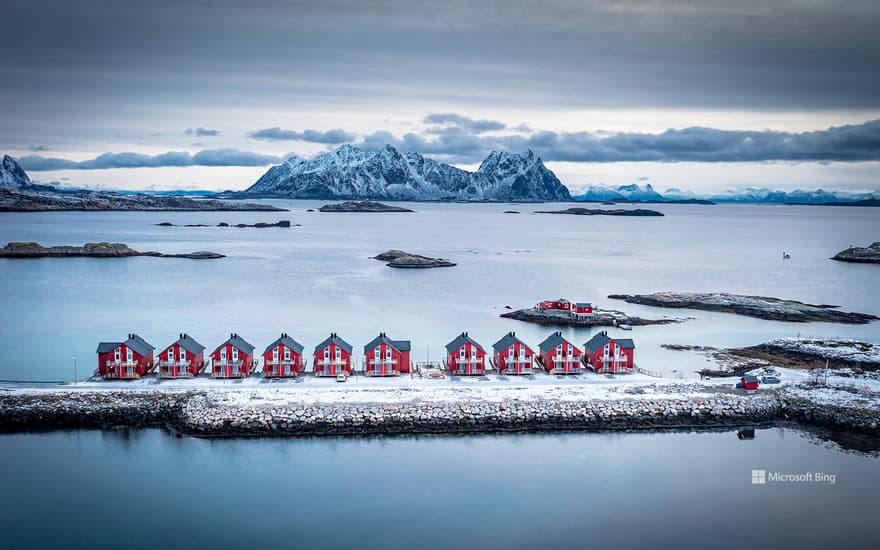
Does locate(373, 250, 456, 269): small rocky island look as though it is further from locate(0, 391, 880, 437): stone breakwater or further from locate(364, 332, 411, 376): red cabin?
locate(0, 391, 880, 437): stone breakwater

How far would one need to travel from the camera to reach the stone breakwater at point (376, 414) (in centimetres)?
2880

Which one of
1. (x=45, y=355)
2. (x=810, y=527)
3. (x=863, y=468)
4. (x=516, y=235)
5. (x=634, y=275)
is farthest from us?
(x=516, y=235)

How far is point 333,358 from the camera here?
112ft

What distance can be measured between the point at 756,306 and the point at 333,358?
4062 centimetres

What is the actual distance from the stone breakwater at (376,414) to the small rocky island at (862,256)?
89.3 meters

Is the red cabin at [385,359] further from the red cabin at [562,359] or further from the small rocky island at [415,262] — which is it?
the small rocky island at [415,262]

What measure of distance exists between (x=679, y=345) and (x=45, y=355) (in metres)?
39.8

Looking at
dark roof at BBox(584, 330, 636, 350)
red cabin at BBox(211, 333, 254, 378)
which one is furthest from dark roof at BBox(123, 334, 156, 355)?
dark roof at BBox(584, 330, 636, 350)

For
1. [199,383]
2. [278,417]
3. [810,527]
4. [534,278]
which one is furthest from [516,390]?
[534,278]

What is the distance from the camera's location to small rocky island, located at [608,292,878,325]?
2197 inches

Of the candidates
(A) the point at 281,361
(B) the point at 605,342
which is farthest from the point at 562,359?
(A) the point at 281,361

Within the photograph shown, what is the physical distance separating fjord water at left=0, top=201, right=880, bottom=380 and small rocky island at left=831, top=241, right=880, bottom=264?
10.0 ft

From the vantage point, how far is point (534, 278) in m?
81.0

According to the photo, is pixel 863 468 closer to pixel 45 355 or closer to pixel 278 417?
pixel 278 417
